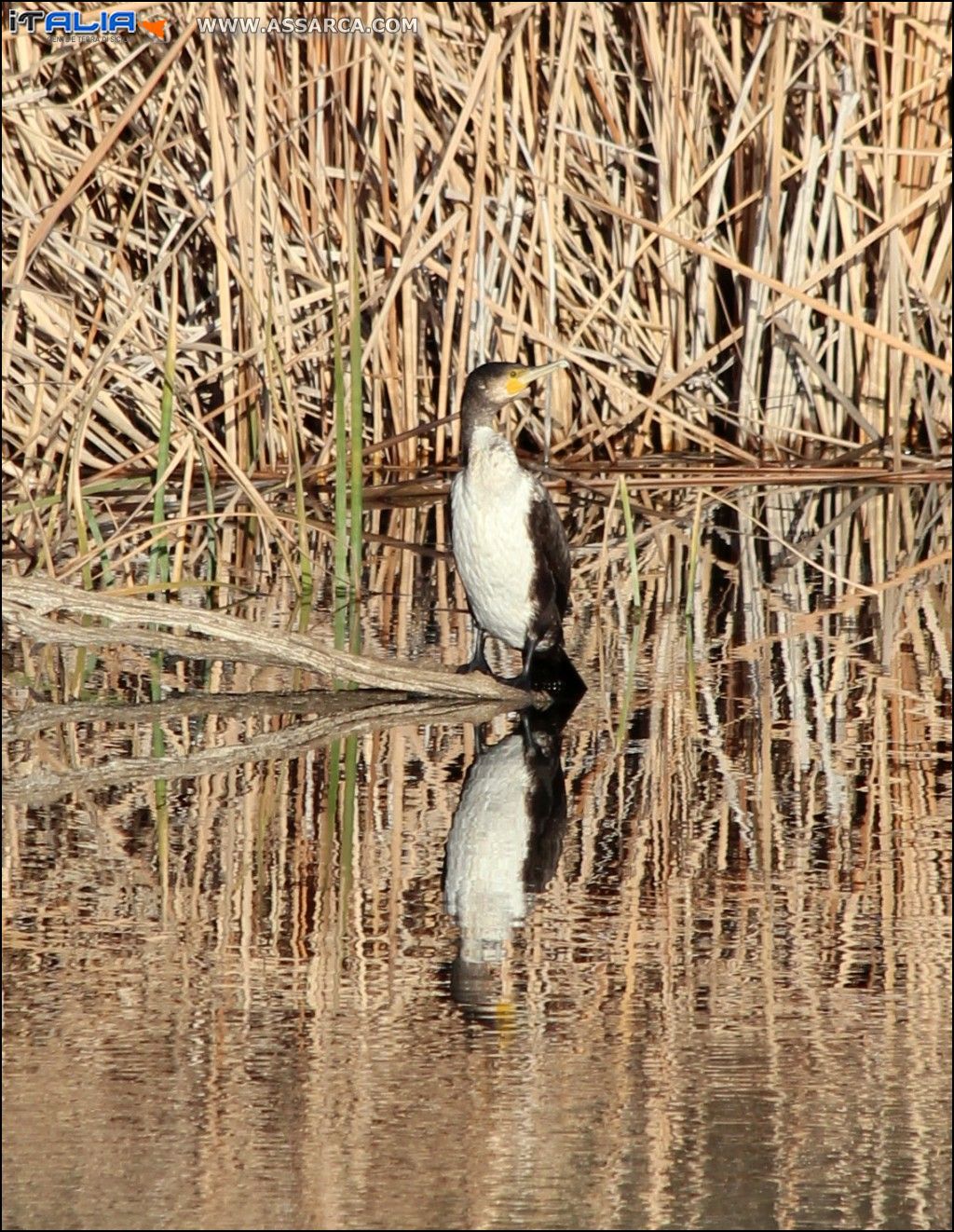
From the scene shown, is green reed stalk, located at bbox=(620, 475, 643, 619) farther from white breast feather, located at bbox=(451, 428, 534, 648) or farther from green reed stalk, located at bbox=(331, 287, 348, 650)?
green reed stalk, located at bbox=(331, 287, 348, 650)

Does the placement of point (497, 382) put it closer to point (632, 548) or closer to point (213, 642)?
point (632, 548)

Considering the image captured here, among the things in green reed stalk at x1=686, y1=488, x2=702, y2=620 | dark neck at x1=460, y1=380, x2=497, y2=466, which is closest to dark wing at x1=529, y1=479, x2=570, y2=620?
dark neck at x1=460, y1=380, x2=497, y2=466

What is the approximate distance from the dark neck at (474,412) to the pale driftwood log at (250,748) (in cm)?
70

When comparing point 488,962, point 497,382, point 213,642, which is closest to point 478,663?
point 213,642

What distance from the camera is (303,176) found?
734 cm

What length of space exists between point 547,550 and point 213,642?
80cm

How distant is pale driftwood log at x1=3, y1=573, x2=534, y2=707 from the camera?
4.21 meters

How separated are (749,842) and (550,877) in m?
0.38

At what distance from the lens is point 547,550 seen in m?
4.55

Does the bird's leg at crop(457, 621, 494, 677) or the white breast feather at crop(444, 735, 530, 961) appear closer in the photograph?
the white breast feather at crop(444, 735, 530, 961)

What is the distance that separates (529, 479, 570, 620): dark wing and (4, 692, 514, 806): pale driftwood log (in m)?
0.33

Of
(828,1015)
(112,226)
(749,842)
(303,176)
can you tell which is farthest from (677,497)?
(828,1015)

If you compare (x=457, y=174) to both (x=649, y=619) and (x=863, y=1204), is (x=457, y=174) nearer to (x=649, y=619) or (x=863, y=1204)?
(x=649, y=619)

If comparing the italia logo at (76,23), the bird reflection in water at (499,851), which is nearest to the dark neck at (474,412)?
the bird reflection in water at (499,851)
